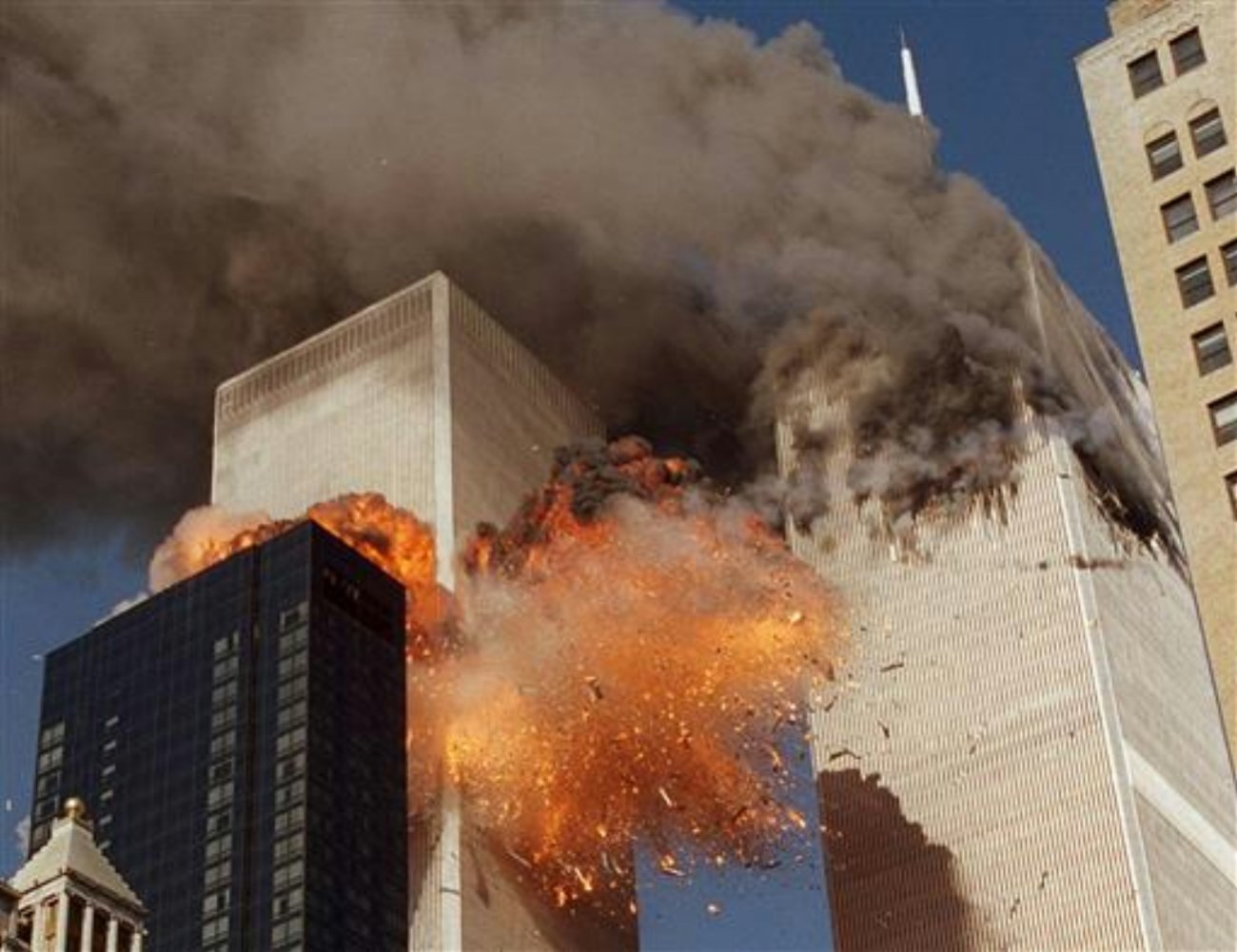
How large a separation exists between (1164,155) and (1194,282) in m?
4.80

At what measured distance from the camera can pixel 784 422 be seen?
199 meters

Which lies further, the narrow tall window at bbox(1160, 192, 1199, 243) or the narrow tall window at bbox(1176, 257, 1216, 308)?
the narrow tall window at bbox(1160, 192, 1199, 243)

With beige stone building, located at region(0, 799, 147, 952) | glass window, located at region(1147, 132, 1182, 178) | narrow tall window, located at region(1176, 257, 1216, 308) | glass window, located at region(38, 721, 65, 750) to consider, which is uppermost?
glass window, located at region(38, 721, 65, 750)

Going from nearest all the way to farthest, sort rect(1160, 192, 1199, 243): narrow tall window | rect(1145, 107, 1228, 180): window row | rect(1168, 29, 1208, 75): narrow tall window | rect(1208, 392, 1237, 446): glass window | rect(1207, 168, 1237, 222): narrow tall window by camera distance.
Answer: rect(1208, 392, 1237, 446): glass window, rect(1207, 168, 1237, 222): narrow tall window, rect(1160, 192, 1199, 243): narrow tall window, rect(1145, 107, 1228, 180): window row, rect(1168, 29, 1208, 75): narrow tall window

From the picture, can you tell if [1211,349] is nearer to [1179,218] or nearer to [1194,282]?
[1194,282]

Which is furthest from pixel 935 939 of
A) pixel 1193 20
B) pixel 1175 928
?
pixel 1193 20

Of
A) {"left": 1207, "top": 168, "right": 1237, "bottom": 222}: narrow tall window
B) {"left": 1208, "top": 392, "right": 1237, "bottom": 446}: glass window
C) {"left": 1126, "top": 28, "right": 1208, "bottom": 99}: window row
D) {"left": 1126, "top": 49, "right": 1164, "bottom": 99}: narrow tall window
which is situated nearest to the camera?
{"left": 1208, "top": 392, "right": 1237, "bottom": 446}: glass window

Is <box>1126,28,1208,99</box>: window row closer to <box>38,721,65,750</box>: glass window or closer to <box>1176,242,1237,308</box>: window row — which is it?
<box>1176,242,1237,308</box>: window row

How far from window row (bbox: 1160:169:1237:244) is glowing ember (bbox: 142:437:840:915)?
87379 millimetres

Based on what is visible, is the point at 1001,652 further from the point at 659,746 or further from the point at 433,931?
the point at 433,931

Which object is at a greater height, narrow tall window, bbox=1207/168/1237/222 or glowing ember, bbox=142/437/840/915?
glowing ember, bbox=142/437/840/915

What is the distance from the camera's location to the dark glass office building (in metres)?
167

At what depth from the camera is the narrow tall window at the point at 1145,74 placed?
85.2 meters

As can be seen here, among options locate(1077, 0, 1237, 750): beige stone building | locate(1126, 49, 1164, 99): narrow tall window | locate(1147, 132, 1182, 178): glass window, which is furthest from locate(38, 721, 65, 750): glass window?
locate(1147, 132, 1182, 178): glass window
